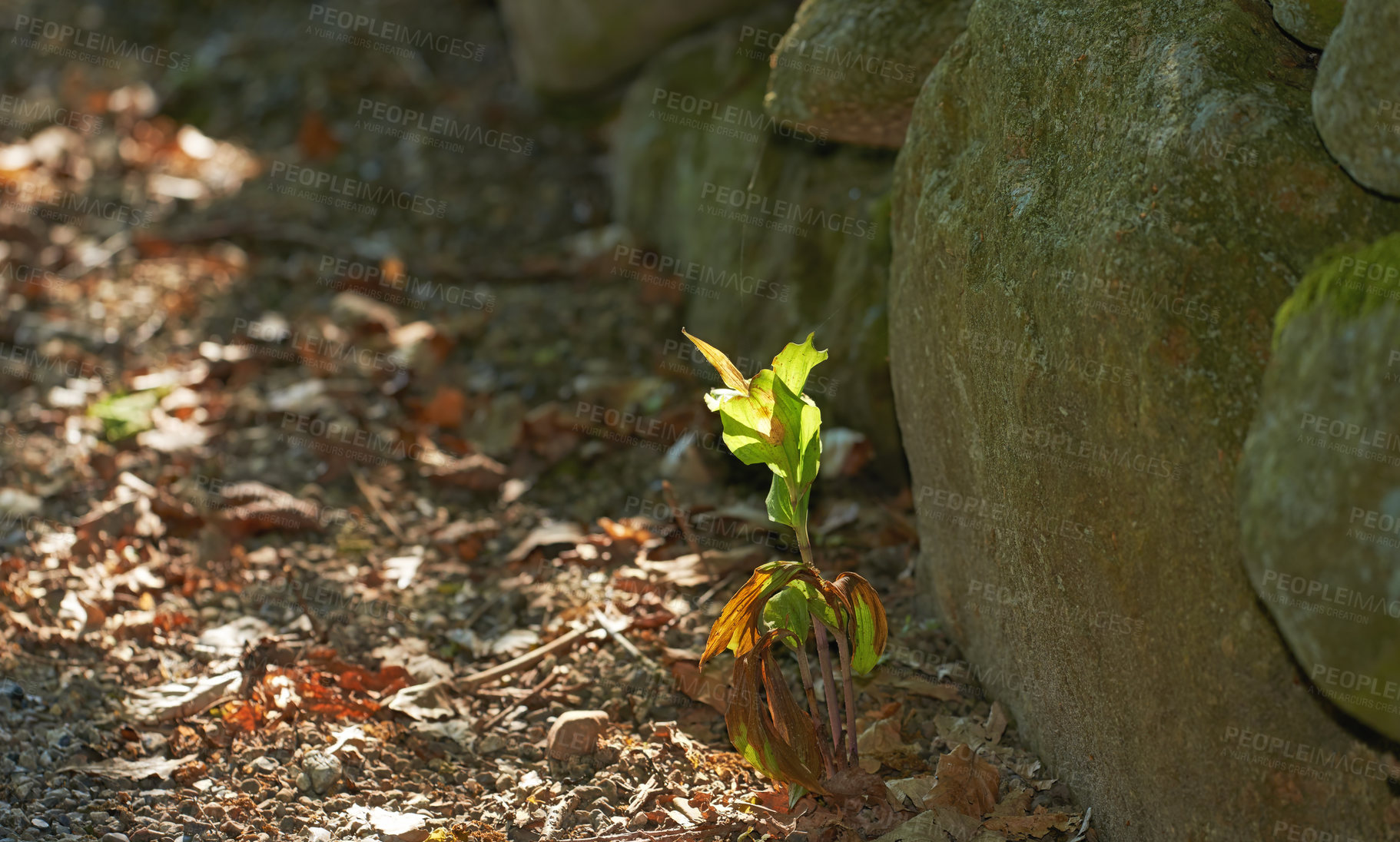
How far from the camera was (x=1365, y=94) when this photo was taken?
4.66 ft

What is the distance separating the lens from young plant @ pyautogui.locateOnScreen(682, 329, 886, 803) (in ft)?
6.20

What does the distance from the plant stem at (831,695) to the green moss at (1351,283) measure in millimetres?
921

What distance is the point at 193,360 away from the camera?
4.08 metres

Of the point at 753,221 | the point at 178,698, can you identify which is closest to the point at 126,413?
the point at 178,698

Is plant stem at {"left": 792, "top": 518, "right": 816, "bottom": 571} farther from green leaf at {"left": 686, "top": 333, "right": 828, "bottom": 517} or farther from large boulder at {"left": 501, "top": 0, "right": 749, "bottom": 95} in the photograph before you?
large boulder at {"left": 501, "top": 0, "right": 749, "bottom": 95}

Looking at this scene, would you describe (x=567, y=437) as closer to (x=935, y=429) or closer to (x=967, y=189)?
(x=935, y=429)

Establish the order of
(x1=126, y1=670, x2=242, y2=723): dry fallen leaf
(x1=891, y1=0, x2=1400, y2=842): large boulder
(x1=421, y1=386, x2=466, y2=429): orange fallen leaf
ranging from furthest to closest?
(x1=421, y1=386, x2=466, y2=429): orange fallen leaf, (x1=126, y1=670, x2=242, y2=723): dry fallen leaf, (x1=891, y1=0, x2=1400, y2=842): large boulder

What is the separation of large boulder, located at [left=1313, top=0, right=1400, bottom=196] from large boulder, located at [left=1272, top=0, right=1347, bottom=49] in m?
0.23

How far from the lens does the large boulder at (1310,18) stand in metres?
1.69

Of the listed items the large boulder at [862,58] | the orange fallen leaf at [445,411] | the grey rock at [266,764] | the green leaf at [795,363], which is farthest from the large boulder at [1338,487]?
the orange fallen leaf at [445,411]

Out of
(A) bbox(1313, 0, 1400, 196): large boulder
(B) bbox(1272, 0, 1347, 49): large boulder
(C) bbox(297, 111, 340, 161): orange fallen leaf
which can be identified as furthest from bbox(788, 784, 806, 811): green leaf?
(C) bbox(297, 111, 340, 161): orange fallen leaf

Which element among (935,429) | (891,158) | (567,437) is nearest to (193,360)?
(567,437)

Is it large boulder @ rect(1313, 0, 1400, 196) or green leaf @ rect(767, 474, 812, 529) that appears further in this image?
green leaf @ rect(767, 474, 812, 529)

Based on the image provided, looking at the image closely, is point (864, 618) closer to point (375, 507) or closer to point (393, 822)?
point (393, 822)
